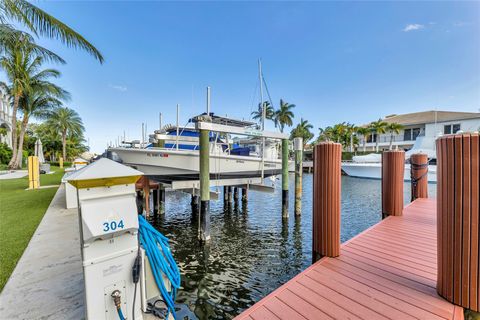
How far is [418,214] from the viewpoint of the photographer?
5.59 meters

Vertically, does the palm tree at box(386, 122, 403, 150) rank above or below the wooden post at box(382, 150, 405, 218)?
above

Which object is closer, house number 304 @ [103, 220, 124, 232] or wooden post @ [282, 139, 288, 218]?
house number 304 @ [103, 220, 124, 232]

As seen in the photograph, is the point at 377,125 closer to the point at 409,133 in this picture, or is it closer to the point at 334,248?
the point at 409,133

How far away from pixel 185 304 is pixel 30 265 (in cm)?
244

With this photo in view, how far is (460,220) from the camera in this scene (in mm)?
2121

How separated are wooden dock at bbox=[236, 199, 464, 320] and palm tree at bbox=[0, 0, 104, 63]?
8.48m

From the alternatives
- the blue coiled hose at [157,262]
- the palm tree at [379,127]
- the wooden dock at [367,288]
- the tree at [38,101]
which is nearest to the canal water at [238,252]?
the blue coiled hose at [157,262]

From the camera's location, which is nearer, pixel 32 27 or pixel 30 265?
pixel 30 265

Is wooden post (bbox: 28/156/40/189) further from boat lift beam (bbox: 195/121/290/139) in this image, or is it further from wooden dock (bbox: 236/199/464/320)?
wooden dock (bbox: 236/199/464/320)

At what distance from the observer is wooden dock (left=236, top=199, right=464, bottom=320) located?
2.16m

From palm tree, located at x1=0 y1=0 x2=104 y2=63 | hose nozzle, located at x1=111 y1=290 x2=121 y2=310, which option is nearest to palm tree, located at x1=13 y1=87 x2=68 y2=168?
palm tree, located at x1=0 y1=0 x2=104 y2=63

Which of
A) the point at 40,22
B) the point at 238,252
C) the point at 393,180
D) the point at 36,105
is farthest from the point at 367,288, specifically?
the point at 36,105

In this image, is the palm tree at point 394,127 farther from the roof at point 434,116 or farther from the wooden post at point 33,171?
the wooden post at point 33,171

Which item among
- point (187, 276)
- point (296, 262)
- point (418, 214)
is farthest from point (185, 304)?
point (418, 214)
